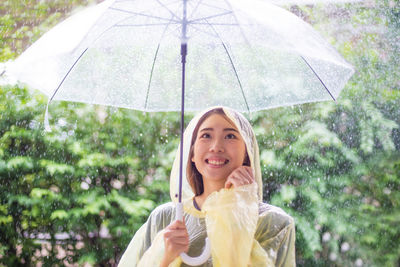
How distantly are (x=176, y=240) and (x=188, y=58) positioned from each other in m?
0.75

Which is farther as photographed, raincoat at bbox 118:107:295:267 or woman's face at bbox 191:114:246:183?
woman's face at bbox 191:114:246:183

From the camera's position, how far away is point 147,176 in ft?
11.1

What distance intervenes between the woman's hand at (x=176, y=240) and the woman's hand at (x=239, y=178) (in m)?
0.21

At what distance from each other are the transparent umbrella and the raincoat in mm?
243

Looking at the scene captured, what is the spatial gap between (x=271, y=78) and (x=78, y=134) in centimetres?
194

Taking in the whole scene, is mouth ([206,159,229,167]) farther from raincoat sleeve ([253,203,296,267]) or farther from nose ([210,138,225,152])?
raincoat sleeve ([253,203,296,267])

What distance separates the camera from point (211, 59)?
1.82 metres

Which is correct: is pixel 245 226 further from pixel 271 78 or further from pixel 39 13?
pixel 39 13

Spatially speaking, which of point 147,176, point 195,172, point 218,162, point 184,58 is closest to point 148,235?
point 195,172

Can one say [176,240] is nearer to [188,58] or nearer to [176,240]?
[176,240]

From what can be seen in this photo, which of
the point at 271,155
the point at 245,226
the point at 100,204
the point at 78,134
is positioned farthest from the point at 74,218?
the point at 245,226

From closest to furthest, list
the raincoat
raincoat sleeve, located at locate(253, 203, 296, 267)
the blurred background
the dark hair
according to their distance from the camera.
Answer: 1. the raincoat
2. raincoat sleeve, located at locate(253, 203, 296, 267)
3. the dark hair
4. the blurred background

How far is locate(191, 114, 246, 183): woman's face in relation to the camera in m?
1.58

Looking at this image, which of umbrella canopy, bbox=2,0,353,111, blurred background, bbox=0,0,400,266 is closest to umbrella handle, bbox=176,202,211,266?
umbrella canopy, bbox=2,0,353,111
